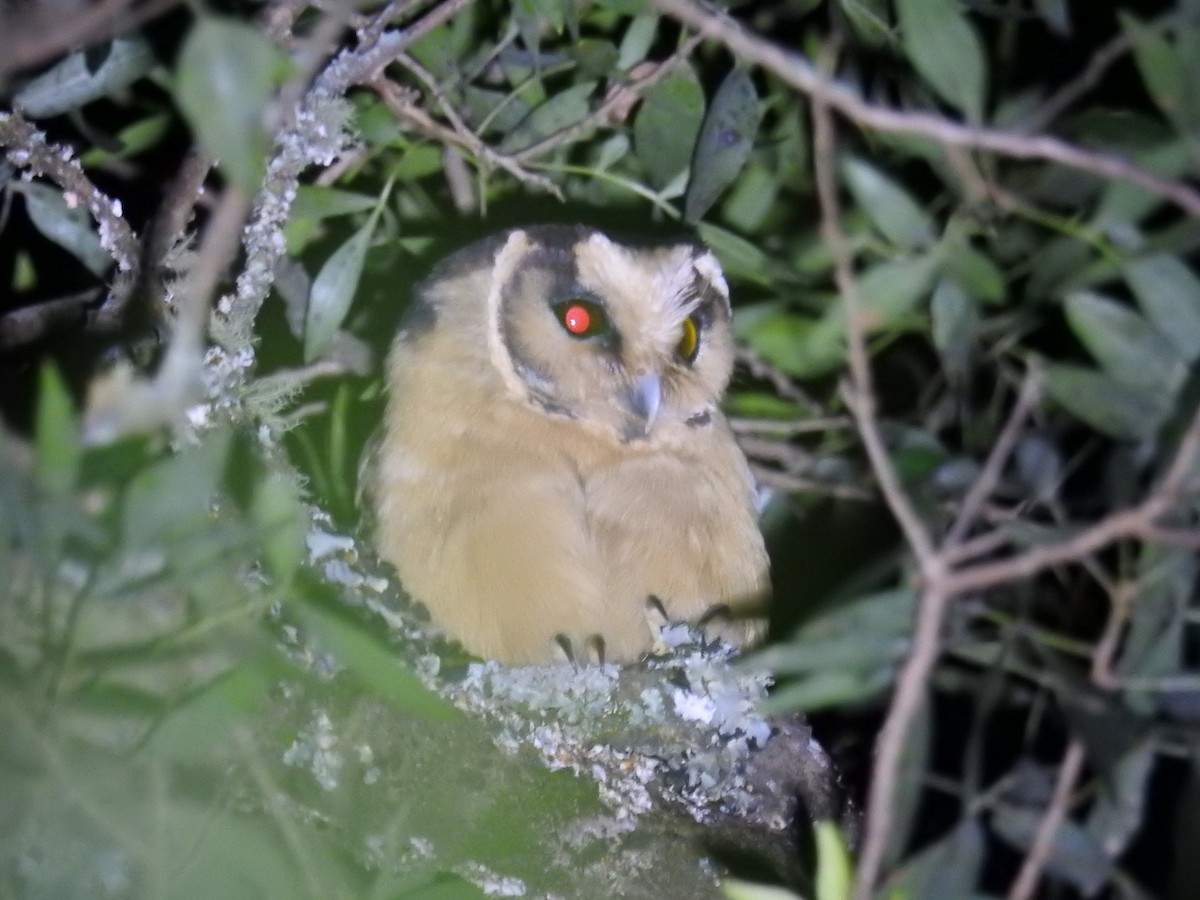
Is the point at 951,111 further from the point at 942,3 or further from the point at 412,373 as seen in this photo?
the point at 412,373

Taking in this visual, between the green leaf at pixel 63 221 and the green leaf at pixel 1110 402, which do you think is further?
the green leaf at pixel 63 221

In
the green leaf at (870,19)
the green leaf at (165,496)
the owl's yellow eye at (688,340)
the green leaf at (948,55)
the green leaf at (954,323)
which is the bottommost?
the green leaf at (954,323)

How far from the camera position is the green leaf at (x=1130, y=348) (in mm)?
1276

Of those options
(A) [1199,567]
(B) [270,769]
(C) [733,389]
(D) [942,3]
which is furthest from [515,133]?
(A) [1199,567]

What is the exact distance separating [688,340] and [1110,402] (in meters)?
1.35

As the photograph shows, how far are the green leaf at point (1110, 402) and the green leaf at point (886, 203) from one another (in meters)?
0.21

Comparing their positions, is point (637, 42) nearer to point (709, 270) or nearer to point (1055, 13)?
point (709, 270)

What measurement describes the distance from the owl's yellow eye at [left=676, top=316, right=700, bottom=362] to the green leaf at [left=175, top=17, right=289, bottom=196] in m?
1.67

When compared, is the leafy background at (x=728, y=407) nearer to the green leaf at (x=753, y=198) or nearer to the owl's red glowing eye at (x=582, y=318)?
the green leaf at (x=753, y=198)

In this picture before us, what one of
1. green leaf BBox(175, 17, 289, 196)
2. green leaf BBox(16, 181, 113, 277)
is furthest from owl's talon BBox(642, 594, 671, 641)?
green leaf BBox(175, 17, 289, 196)

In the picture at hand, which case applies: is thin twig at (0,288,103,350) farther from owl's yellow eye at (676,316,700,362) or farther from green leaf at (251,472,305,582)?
green leaf at (251,472,305,582)

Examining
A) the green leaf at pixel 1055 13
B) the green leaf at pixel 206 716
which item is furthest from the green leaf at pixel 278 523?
the green leaf at pixel 1055 13

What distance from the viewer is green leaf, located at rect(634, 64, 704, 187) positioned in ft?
7.74

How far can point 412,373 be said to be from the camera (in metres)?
2.54
